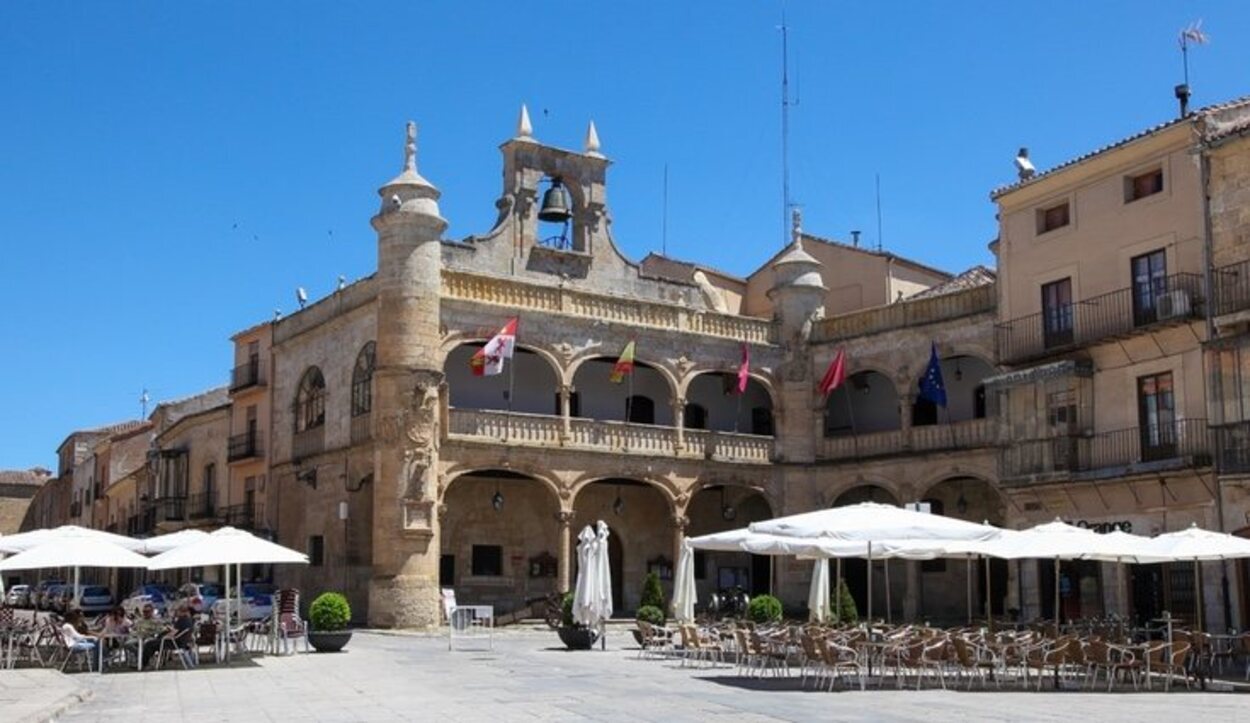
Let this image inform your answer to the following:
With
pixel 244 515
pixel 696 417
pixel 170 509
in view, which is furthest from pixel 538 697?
pixel 170 509

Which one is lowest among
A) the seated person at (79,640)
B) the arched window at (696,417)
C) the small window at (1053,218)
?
the seated person at (79,640)

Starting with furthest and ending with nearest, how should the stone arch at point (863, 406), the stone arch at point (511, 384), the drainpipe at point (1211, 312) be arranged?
the stone arch at point (863, 406) < the stone arch at point (511, 384) < the drainpipe at point (1211, 312)

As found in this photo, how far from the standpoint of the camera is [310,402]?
40.9 meters

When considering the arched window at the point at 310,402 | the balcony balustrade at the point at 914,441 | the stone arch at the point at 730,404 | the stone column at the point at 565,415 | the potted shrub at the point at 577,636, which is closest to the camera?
the potted shrub at the point at 577,636

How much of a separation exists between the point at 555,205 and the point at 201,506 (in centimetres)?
1874

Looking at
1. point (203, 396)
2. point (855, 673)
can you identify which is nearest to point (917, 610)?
point (855, 673)

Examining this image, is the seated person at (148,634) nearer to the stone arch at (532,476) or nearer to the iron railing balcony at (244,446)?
the stone arch at (532,476)

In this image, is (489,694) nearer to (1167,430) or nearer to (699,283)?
(1167,430)

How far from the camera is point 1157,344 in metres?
28.7

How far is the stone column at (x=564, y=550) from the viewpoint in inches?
1409

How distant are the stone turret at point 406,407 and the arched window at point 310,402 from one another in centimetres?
612

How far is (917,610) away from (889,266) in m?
11.4

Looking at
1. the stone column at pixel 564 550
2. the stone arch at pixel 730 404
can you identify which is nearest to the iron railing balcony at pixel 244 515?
the stone column at pixel 564 550

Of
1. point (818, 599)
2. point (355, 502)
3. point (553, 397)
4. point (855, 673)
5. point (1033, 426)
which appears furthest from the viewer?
point (553, 397)
